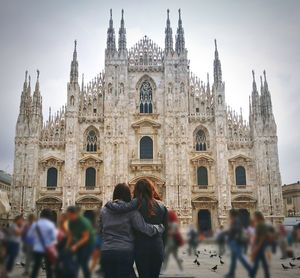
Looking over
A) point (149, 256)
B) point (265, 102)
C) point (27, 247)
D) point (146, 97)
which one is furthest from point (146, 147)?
point (27, 247)

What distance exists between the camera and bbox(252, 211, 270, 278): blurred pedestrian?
2994 millimetres

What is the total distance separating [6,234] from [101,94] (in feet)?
129

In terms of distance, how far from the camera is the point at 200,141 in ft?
135

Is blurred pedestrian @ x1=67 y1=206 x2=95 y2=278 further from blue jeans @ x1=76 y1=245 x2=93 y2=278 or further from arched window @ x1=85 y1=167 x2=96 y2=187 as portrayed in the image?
arched window @ x1=85 y1=167 x2=96 y2=187

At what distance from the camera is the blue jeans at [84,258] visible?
120 inches

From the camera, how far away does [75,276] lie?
3.02 metres

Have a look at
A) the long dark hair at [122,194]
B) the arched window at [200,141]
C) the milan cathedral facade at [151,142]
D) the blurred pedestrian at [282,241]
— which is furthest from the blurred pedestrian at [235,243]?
the arched window at [200,141]

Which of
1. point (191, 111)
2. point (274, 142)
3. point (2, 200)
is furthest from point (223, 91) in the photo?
point (2, 200)

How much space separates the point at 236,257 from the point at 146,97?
129 ft

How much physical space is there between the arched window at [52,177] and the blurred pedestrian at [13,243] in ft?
125

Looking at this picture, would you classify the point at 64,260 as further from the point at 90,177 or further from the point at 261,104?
the point at 261,104

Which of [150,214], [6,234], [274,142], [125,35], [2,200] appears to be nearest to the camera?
[6,234]

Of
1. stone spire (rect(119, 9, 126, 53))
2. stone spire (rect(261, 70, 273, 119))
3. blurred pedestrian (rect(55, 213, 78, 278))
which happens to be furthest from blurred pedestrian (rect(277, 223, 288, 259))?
stone spire (rect(119, 9, 126, 53))

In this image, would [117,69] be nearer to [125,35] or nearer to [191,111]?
[125,35]
